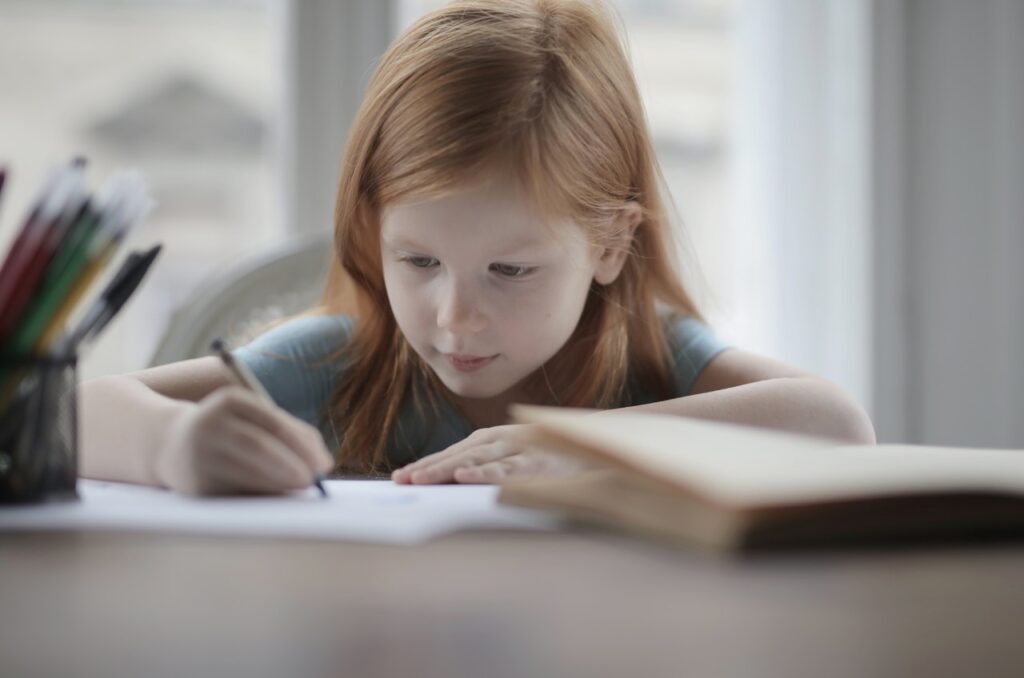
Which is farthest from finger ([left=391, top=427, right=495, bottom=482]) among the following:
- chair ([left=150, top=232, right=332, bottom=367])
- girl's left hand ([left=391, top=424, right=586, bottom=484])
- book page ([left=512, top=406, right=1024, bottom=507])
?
chair ([left=150, top=232, right=332, bottom=367])

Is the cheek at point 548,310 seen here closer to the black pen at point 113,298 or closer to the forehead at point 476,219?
the forehead at point 476,219

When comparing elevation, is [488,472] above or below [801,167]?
below

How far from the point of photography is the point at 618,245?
93 centimetres

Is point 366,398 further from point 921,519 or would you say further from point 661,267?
point 921,519

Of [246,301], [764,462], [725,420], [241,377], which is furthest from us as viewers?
[246,301]

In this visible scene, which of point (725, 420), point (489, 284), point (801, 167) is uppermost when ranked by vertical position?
Answer: point (801, 167)

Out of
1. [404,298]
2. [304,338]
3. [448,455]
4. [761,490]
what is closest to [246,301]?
[304,338]

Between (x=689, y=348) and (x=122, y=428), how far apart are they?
57 cm

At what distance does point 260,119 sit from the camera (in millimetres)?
1648

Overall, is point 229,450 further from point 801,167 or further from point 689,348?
point 801,167

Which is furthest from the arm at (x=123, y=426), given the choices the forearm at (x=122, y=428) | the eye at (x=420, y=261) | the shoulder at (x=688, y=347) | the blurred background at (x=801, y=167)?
the blurred background at (x=801, y=167)

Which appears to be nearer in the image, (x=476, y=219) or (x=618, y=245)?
(x=476, y=219)

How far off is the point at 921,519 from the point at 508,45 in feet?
1.82

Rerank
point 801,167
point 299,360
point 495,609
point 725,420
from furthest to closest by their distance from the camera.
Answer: point 801,167
point 299,360
point 725,420
point 495,609
